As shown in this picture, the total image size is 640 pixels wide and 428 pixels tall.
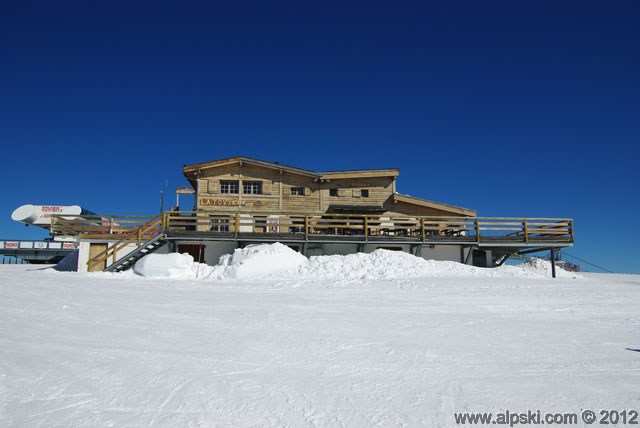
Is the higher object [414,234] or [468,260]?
[414,234]

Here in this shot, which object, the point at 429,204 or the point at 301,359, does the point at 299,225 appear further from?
the point at 301,359

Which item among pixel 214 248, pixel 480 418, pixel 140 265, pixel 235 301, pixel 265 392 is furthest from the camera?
pixel 214 248

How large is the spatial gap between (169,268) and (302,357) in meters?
11.2

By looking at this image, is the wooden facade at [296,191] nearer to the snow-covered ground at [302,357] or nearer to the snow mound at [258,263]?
the snow mound at [258,263]

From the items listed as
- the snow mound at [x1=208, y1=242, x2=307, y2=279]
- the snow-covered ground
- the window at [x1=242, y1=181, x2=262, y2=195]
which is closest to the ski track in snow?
the snow-covered ground

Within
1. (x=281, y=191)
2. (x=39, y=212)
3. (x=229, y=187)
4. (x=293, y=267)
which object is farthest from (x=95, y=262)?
(x=39, y=212)

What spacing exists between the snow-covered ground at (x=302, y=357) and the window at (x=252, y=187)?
14.1m

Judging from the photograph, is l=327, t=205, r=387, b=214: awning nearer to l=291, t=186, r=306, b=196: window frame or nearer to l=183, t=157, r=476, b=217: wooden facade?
l=183, t=157, r=476, b=217: wooden facade

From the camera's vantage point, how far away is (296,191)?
25172 mm

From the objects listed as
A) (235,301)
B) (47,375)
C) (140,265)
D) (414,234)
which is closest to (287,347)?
(47,375)

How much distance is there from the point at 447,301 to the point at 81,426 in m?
8.81

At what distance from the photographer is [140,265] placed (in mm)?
15758

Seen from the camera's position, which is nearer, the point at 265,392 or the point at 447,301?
the point at 265,392

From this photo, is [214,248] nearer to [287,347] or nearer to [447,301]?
[447,301]
